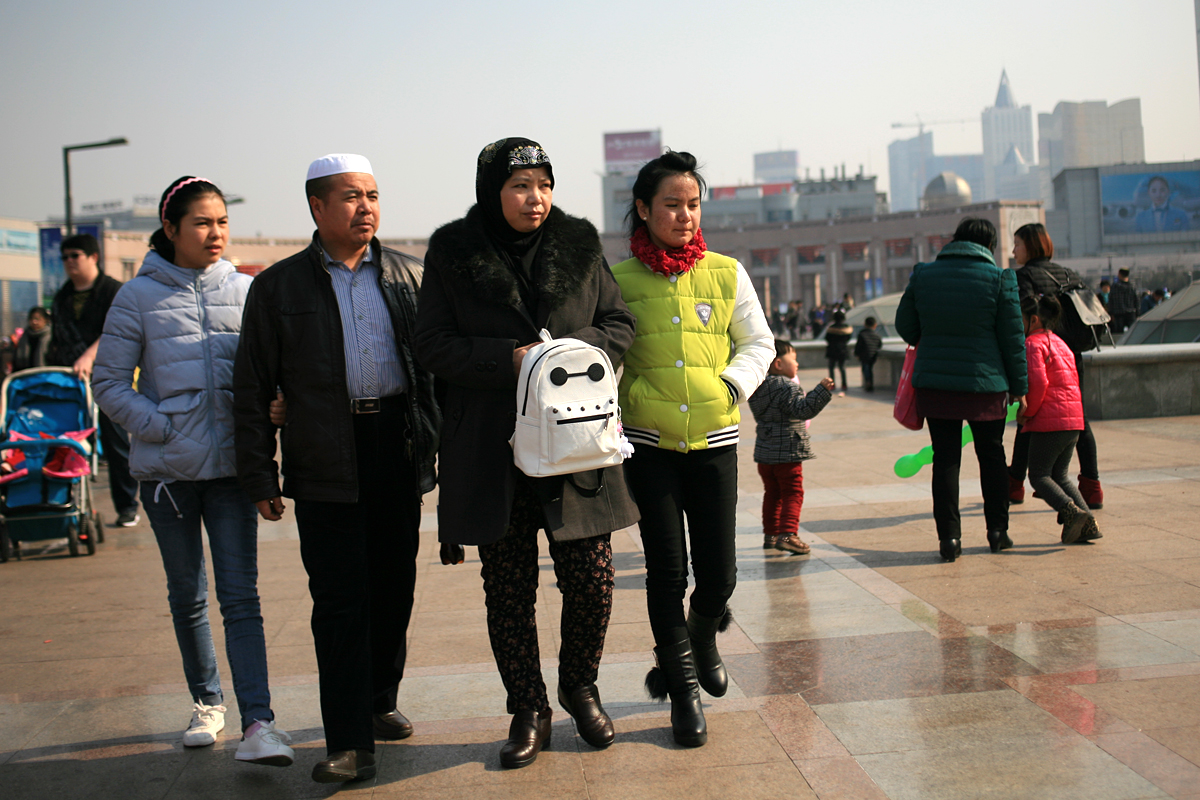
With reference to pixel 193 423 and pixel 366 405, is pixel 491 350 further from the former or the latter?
pixel 193 423

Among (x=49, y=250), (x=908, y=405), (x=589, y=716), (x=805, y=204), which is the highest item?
(x=805, y=204)

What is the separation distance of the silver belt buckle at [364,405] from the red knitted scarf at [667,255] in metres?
1.02

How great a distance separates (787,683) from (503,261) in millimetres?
1910

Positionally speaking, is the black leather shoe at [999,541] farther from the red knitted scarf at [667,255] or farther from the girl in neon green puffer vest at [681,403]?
the red knitted scarf at [667,255]

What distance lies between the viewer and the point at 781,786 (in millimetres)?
3012

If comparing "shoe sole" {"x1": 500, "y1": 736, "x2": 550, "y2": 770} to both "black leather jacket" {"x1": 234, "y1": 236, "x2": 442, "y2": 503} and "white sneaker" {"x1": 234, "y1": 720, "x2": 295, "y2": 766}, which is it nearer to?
"white sneaker" {"x1": 234, "y1": 720, "x2": 295, "y2": 766}

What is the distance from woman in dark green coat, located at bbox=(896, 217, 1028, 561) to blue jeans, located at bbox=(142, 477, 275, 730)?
3.71 m

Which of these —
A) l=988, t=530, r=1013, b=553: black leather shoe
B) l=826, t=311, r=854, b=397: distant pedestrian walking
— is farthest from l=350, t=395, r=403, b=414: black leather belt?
l=826, t=311, r=854, b=397: distant pedestrian walking

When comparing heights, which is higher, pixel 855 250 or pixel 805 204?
pixel 805 204

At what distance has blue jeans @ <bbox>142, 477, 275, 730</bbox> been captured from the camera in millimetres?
3475

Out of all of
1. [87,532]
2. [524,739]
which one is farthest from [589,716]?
[87,532]

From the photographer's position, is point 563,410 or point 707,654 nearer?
point 563,410

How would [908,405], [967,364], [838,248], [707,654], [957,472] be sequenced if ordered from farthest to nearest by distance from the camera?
[838,248] → [908,405] → [957,472] → [967,364] → [707,654]

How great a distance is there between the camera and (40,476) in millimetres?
6902
